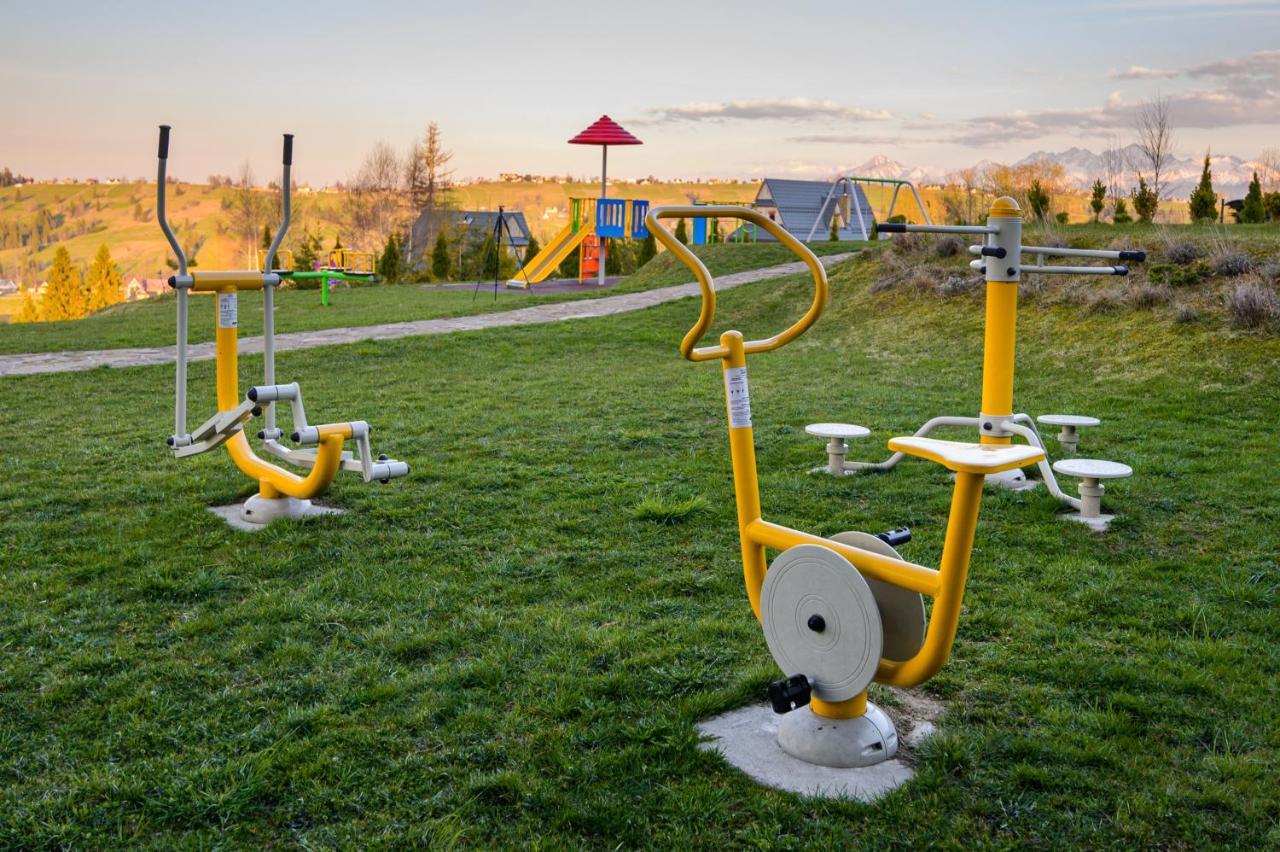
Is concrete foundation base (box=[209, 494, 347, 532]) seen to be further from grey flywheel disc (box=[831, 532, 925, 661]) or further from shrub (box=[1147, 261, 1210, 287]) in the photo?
shrub (box=[1147, 261, 1210, 287])

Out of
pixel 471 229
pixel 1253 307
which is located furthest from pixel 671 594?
pixel 471 229

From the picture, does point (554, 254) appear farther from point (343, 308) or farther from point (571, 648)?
point (571, 648)

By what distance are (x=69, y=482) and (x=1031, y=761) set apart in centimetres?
584

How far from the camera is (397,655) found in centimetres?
380

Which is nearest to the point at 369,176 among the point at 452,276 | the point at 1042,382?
the point at 452,276

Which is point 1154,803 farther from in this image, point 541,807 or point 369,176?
point 369,176

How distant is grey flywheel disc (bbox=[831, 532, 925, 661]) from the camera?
9.41 ft

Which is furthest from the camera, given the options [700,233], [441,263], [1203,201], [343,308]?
[441,263]

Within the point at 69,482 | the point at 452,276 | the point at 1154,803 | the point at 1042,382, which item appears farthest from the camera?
the point at 452,276

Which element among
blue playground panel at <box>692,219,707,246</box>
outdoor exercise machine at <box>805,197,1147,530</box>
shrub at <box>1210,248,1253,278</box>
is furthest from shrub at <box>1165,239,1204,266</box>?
blue playground panel at <box>692,219,707,246</box>

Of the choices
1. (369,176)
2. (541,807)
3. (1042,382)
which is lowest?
(541,807)

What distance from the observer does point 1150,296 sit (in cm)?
1104

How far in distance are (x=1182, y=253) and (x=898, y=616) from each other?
10.4 metres

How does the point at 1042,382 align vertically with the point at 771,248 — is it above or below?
below
